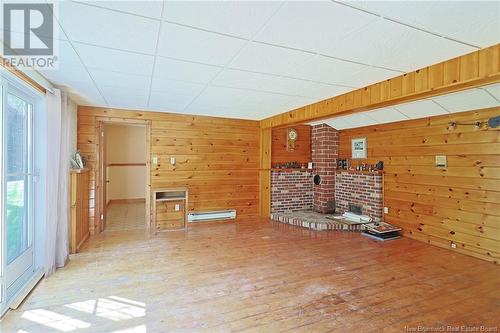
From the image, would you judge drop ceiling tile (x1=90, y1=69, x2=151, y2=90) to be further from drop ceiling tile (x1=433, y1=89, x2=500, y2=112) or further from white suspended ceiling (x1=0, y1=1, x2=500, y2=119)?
drop ceiling tile (x1=433, y1=89, x2=500, y2=112)

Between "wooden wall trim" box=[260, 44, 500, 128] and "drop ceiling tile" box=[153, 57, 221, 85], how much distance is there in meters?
1.78

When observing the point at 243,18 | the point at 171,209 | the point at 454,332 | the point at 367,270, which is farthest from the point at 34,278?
the point at 454,332

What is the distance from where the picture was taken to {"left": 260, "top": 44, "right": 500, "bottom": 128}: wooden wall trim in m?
2.09

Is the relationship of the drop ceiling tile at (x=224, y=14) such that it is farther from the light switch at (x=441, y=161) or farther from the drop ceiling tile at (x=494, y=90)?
the light switch at (x=441, y=161)

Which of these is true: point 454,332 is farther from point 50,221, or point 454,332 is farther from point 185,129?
point 185,129

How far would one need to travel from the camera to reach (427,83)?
2.50 metres

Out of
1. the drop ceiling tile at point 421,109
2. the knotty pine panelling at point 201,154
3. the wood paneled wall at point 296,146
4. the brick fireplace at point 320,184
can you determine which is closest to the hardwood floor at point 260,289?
the knotty pine panelling at point 201,154

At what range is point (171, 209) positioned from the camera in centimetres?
492

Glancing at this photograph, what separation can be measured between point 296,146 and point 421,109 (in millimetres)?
2716

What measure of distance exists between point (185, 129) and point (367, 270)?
156 inches

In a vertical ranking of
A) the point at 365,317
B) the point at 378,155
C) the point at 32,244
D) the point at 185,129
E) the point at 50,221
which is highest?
the point at 185,129

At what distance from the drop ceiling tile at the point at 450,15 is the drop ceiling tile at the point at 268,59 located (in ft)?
2.51

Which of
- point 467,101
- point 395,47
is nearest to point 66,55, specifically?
point 395,47

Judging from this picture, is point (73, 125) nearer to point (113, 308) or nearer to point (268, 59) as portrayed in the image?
point (113, 308)
